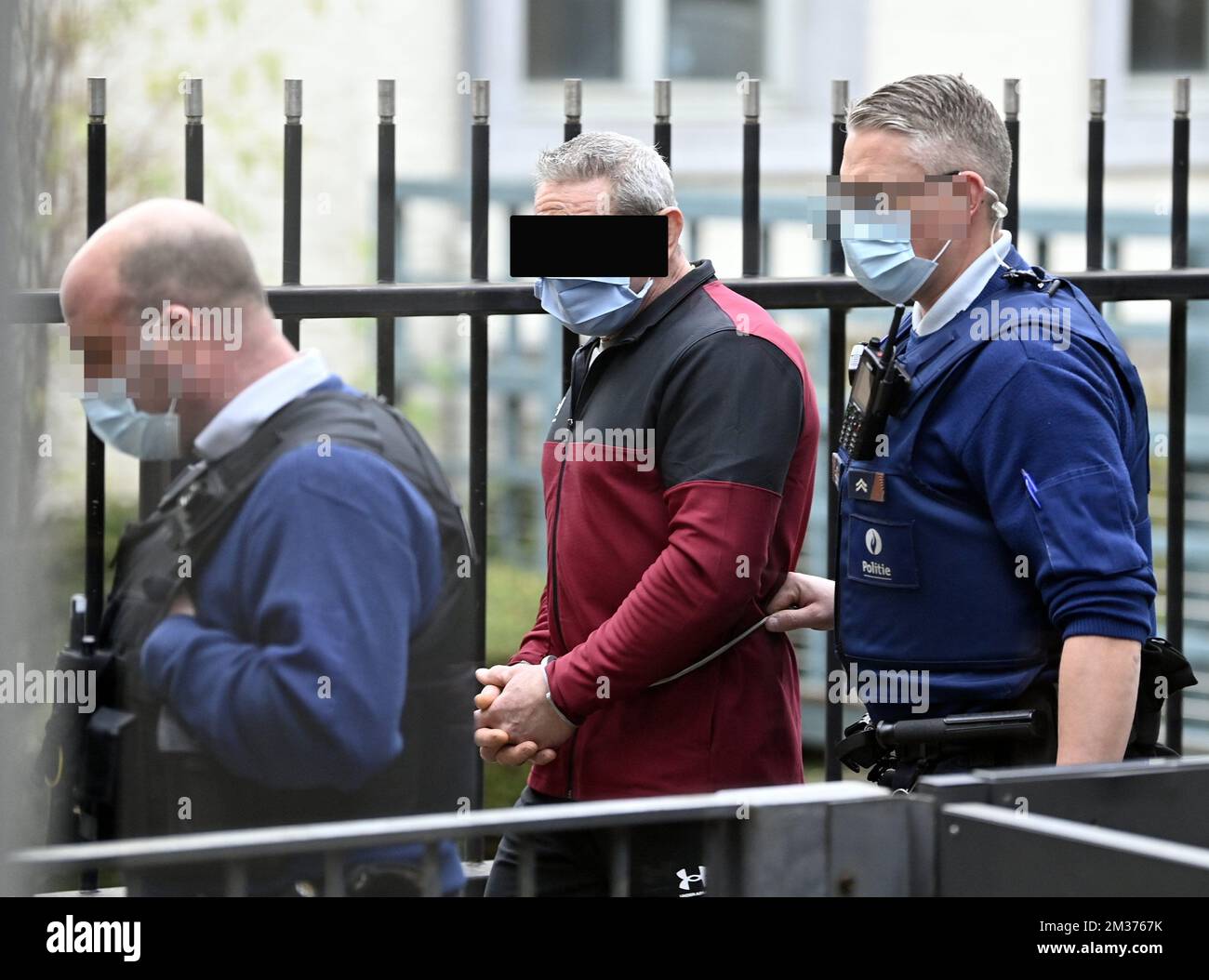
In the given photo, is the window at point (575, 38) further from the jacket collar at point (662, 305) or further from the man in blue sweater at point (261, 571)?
the man in blue sweater at point (261, 571)

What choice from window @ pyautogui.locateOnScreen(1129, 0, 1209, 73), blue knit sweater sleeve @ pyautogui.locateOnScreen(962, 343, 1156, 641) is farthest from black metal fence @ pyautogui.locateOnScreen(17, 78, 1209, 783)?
window @ pyautogui.locateOnScreen(1129, 0, 1209, 73)

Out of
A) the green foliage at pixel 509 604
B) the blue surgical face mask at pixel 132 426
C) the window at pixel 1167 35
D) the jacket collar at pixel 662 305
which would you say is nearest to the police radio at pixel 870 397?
the jacket collar at pixel 662 305

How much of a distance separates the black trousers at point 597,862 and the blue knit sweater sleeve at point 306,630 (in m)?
0.23

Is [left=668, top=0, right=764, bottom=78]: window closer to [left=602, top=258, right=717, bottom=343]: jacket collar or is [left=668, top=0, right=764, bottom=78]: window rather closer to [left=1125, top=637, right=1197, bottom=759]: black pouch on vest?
[left=602, top=258, right=717, bottom=343]: jacket collar

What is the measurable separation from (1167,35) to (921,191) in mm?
6959

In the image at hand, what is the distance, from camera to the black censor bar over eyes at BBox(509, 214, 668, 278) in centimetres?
260

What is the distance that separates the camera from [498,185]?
24.1 ft

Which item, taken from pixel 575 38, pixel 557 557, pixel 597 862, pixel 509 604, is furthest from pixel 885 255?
pixel 575 38

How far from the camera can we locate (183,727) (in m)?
1.93

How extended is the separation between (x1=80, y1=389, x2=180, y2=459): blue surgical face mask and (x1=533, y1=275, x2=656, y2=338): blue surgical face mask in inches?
27.0

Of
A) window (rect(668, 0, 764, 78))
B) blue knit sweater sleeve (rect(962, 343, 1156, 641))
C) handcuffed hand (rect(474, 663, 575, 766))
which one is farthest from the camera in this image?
window (rect(668, 0, 764, 78))

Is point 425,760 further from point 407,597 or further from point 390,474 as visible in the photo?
point 390,474

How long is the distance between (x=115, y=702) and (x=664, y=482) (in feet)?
2.74
